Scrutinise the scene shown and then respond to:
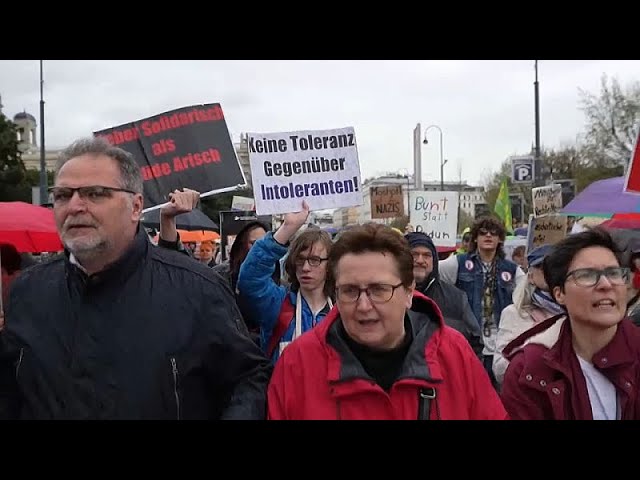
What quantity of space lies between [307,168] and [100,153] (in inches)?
107

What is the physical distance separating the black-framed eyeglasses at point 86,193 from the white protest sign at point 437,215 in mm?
7599

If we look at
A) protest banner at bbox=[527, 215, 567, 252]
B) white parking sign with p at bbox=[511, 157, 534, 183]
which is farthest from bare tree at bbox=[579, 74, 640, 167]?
protest banner at bbox=[527, 215, 567, 252]

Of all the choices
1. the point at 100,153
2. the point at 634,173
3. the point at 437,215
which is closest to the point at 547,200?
the point at 437,215

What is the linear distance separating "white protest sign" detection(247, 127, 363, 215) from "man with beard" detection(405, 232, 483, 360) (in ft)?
1.94

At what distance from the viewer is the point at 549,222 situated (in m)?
8.22

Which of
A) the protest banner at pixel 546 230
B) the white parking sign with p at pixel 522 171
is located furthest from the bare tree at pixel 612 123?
the protest banner at pixel 546 230

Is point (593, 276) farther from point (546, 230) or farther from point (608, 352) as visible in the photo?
point (546, 230)

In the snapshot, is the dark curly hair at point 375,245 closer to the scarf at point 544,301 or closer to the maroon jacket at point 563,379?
the maroon jacket at point 563,379

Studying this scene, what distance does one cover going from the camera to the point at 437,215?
9.91 m

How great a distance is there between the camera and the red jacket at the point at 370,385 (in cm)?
236

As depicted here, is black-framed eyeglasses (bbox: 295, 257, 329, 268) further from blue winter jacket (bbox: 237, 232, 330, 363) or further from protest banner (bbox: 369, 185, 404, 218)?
protest banner (bbox: 369, 185, 404, 218)
